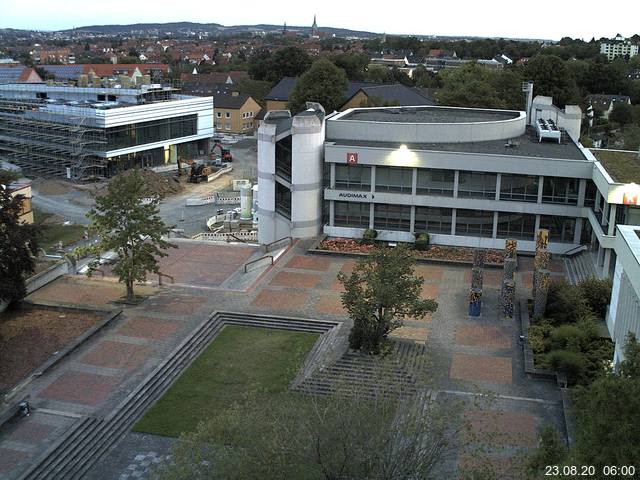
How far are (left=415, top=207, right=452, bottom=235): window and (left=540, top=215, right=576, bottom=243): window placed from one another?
5.52 meters

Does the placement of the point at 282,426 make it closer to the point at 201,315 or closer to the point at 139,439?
the point at 139,439

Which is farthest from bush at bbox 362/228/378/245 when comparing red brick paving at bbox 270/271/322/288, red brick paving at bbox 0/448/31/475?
red brick paving at bbox 0/448/31/475

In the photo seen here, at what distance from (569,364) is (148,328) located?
57.3 ft

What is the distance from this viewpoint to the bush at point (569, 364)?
2714cm

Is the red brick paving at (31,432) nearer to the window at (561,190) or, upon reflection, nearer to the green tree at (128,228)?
the green tree at (128,228)

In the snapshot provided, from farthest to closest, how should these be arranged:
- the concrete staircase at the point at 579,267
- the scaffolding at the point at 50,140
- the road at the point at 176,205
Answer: the scaffolding at the point at 50,140, the road at the point at 176,205, the concrete staircase at the point at 579,267

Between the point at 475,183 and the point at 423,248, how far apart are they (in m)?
4.96

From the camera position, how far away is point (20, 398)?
85.6 feet

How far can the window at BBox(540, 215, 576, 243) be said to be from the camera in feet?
140

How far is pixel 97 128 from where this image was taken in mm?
70500

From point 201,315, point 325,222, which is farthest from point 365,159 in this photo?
point 201,315

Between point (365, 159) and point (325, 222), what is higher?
point (365, 159)

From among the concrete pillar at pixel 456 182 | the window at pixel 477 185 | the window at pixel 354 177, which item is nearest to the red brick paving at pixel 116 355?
the window at pixel 354 177

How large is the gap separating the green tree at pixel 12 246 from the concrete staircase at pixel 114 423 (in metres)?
7.74
